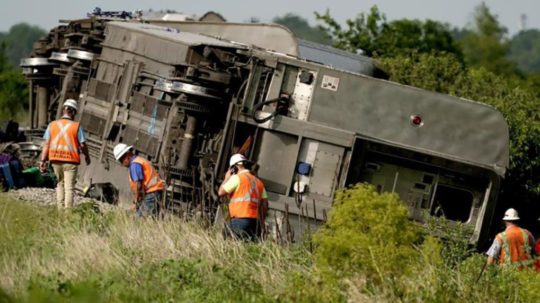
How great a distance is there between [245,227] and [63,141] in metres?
3.35

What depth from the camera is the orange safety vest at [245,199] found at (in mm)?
15492

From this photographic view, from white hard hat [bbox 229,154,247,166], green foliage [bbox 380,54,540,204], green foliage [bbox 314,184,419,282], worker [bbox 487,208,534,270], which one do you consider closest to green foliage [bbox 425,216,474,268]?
worker [bbox 487,208,534,270]

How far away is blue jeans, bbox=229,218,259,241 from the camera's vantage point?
1526 centimetres

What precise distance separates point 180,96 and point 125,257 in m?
5.07

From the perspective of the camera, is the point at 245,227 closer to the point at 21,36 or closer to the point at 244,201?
the point at 244,201

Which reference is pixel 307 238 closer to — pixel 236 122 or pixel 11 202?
pixel 236 122

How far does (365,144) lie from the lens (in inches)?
651

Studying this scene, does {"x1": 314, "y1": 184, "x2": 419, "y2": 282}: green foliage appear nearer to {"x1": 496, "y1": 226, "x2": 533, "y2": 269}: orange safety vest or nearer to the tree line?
{"x1": 496, "y1": 226, "x2": 533, "y2": 269}: orange safety vest

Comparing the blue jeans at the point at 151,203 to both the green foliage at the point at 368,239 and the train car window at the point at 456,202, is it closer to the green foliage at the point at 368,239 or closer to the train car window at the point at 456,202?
the train car window at the point at 456,202

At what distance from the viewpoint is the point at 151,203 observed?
16.5 metres

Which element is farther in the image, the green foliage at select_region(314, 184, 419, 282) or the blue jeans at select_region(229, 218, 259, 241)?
the blue jeans at select_region(229, 218, 259, 241)

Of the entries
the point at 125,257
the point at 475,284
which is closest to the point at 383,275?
the point at 475,284

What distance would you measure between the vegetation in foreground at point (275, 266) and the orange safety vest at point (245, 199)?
1.42 meters

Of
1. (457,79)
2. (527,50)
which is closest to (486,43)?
(457,79)
